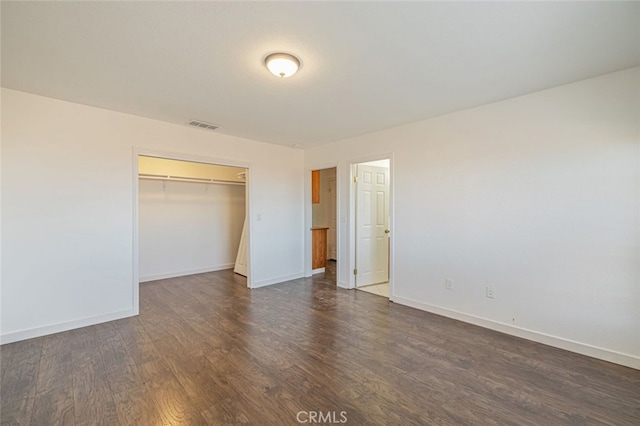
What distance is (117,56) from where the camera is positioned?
218 cm

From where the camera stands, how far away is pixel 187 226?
5723 millimetres

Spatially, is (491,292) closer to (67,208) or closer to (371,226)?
(371,226)

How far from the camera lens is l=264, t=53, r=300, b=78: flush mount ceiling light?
215cm

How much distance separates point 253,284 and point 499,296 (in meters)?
3.60

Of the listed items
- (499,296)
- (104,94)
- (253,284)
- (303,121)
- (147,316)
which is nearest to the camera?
(104,94)

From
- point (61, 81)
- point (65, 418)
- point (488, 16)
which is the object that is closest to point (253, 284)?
point (65, 418)

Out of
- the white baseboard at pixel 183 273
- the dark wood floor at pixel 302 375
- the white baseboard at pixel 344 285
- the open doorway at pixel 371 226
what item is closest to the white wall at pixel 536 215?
the dark wood floor at pixel 302 375

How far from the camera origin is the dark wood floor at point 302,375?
1.83 meters

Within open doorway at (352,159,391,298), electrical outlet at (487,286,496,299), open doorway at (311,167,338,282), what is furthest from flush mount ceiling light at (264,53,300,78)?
open doorway at (311,167,338,282)

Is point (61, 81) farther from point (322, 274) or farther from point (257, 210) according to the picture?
point (322, 274)

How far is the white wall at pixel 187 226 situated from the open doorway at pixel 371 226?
3.09 meters

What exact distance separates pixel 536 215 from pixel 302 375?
2.76 m

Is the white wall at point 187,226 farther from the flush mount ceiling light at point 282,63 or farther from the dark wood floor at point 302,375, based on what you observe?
the flush mount ceiling light at point 282,63

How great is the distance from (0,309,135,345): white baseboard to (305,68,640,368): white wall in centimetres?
373
